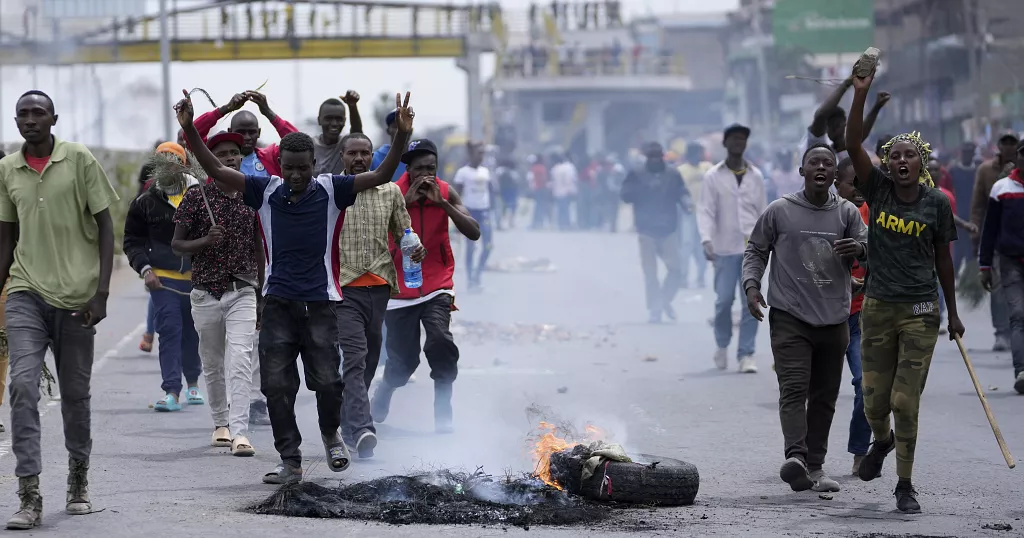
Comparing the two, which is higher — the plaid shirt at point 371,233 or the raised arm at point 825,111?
the raised arm at point 825,111

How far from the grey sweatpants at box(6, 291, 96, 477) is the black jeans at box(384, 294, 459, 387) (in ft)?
9.59

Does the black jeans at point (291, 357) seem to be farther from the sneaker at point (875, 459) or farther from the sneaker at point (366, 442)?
the sneaker at point (875, 459)

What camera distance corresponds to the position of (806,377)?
24.9 ft

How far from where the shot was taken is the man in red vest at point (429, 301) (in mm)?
9203

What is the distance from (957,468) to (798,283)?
1588 millimetres

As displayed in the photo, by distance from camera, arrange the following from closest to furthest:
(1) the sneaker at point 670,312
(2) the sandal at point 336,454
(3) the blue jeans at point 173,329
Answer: (2) the sandal at point 336,454 → (3) the blue jeans at point 173,329 → (1) the sneaker at point 670,312

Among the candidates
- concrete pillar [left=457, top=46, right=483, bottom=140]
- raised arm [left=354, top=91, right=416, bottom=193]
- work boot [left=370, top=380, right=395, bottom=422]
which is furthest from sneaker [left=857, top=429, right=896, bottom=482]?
concrete pillar [left=457, top=46, right=483, bottom=140]

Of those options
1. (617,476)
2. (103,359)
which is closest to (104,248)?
(617,476)

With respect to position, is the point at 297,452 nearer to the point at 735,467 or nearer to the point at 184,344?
the point at 735,467

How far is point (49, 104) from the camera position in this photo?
658 centimetres

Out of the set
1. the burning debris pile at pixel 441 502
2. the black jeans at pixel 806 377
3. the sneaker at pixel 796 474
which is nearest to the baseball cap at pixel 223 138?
the burning debris pile at pixel 441 502

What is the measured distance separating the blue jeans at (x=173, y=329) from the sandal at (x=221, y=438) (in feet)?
5.19

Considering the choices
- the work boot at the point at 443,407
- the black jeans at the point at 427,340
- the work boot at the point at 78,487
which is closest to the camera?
the work boot at the point at 78,487

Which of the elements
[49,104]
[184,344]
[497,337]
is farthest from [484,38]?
[49,104]
